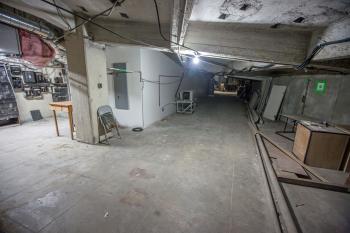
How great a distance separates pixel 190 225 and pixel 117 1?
2.74 m


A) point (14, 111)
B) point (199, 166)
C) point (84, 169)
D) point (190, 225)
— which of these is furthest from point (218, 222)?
point (14, 111)

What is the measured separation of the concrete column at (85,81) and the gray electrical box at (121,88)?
0.89 metres

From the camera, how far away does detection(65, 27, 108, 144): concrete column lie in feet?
10.5

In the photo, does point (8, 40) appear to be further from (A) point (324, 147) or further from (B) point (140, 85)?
(A) point (324, 147)

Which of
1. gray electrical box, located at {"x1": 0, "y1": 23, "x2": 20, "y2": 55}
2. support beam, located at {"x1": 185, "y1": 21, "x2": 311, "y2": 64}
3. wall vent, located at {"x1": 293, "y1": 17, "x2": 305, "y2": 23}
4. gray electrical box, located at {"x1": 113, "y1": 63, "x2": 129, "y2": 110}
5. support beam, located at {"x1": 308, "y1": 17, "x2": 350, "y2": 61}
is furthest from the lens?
gray electrical box, located at {"x1": 113, "y1": 63, "x2": 129, "y2": 110}

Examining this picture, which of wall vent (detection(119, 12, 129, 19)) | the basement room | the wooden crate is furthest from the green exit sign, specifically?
wall vent (detection(119, 12, 129, 19))

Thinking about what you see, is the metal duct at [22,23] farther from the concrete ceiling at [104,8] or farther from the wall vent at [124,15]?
the wall vent at [124,15]

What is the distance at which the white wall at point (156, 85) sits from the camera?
15.4 feet

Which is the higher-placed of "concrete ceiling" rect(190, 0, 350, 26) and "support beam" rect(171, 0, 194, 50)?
"concrete ceiling" rect(190, 0, 350, 26)

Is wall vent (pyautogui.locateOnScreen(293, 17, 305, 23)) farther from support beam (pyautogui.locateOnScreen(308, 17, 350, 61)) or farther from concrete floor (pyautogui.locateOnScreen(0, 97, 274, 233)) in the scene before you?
concrete floor (pyautogui.locateOnScreen(0, 97, 274, 233))

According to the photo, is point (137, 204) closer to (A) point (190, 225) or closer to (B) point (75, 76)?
(A) point (190, 225)

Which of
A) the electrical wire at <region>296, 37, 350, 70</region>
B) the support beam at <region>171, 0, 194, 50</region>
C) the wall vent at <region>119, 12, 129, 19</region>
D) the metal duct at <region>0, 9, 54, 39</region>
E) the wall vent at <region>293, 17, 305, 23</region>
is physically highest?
the wall vent at <region>119, 12, 129, 19</region>

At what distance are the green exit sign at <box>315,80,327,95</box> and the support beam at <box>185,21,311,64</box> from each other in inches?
114

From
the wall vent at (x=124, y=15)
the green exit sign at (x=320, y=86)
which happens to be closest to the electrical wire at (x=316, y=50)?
the wall vent at (x=124, y=15)
